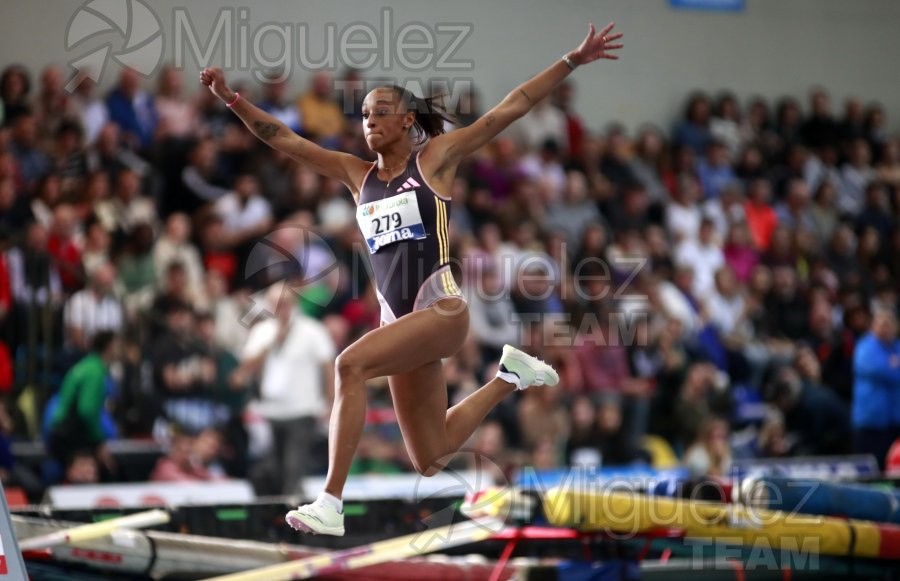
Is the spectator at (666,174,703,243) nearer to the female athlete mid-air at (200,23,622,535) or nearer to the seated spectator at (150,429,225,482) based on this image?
the seated spectator at (150,429,225,482)

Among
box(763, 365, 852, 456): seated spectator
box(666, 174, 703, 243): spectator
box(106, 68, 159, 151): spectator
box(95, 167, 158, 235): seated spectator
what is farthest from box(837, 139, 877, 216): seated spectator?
box(95, 167, 158, 235): seated spectator

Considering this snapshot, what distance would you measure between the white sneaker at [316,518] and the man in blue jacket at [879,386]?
8470 mm

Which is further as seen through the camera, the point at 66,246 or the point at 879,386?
the point at 879,386

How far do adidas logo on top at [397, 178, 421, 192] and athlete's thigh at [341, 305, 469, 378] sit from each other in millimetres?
533

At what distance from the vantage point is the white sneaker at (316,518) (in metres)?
5.43

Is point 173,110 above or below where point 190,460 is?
above

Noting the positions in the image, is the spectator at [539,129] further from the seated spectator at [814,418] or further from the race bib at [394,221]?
the race bib at [394,221]

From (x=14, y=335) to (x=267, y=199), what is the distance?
291cm

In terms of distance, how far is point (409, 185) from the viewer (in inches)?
234

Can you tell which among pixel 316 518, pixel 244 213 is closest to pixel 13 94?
pixel 244 213

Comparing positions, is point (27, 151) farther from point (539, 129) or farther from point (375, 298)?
point (539, 129)

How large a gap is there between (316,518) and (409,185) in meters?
1.48

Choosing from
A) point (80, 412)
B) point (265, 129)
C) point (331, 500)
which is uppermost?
point (265, 129)

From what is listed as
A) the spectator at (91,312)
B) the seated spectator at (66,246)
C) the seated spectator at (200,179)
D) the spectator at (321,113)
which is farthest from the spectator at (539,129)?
the spectator at (91,312)
